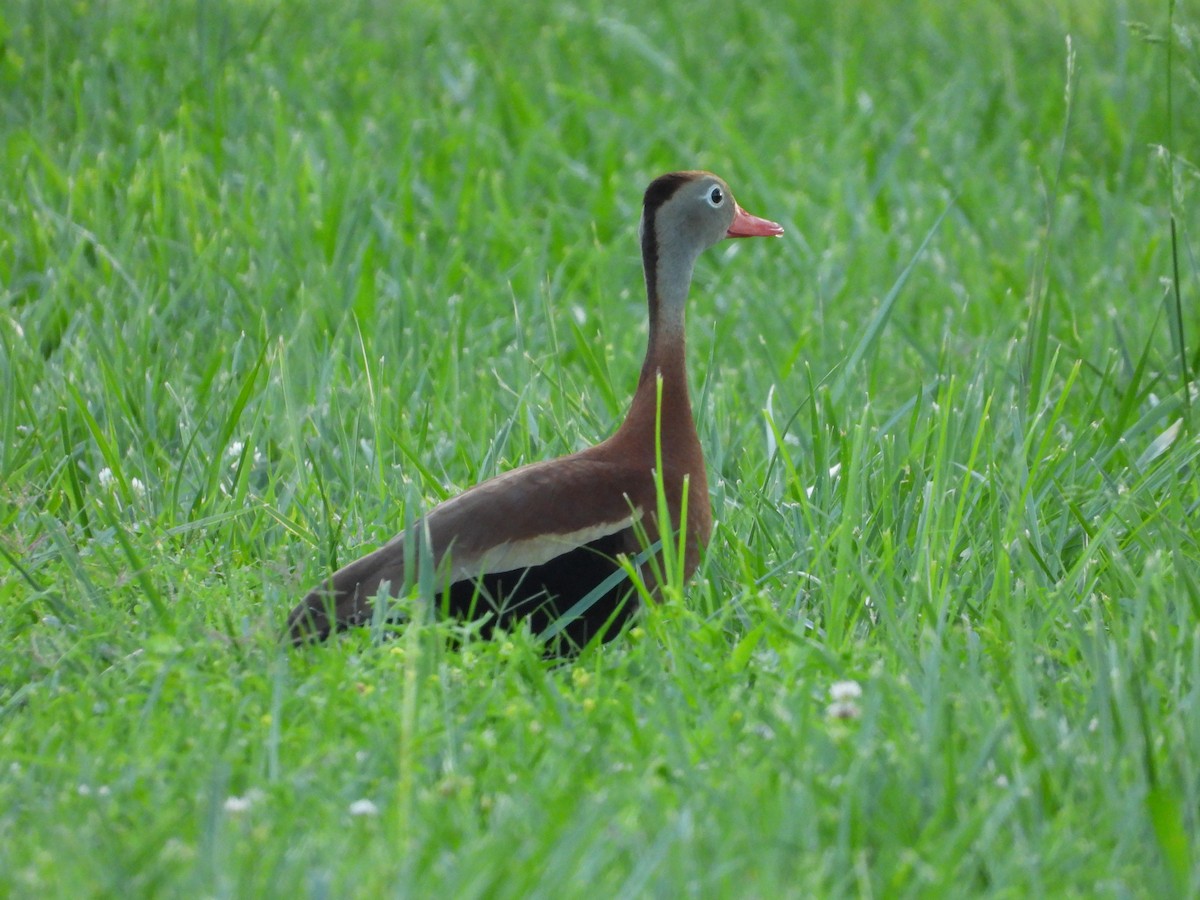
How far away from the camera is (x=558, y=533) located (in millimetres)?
3449

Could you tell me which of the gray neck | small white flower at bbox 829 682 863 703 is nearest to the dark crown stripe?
the gray neck

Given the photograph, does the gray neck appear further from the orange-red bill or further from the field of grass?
the field of grass

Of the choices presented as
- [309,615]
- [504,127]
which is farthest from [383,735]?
[504,127]

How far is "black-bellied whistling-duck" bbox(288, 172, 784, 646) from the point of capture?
A: 333cm

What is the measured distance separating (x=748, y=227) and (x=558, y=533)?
1164 mm

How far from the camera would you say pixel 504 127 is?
7176mm

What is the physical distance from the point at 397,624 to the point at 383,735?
40cm

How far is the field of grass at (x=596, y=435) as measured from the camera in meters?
2.52

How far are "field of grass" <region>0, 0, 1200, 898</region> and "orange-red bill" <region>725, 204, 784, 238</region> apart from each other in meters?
0.37

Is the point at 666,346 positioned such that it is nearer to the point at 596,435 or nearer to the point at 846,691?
the point at 596,435

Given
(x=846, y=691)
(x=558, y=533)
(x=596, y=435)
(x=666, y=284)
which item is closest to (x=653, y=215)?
(x=666, y=284)

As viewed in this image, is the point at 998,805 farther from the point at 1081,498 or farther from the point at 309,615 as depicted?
the point at 1081,498

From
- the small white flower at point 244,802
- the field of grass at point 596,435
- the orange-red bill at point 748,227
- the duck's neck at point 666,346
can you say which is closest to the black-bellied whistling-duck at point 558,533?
the duck's neck at point 666,346

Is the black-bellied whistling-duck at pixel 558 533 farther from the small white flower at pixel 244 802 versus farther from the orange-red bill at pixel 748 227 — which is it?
the small white flower at pixel 244 802
